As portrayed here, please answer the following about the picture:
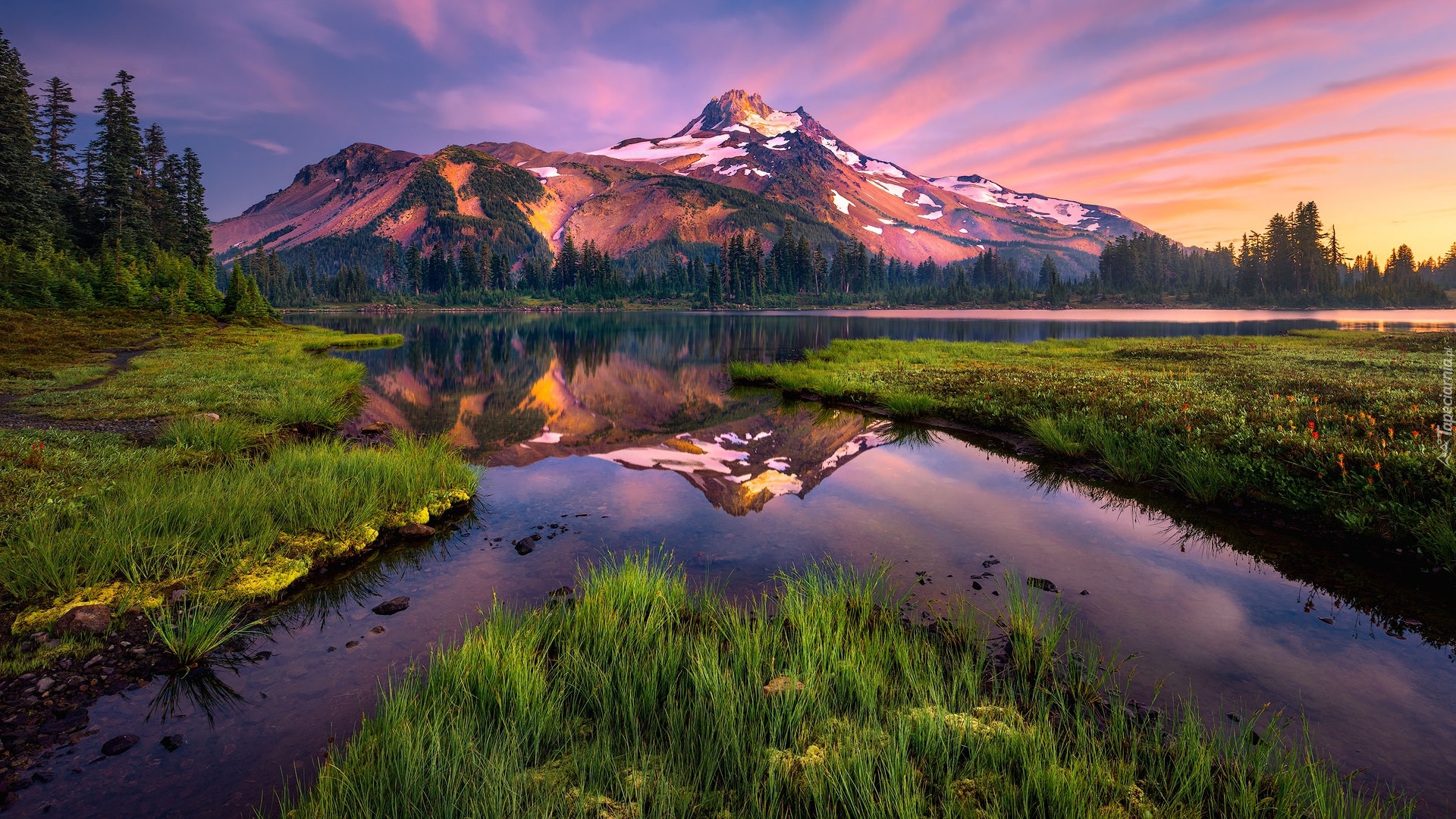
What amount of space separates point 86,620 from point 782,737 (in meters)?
8.45

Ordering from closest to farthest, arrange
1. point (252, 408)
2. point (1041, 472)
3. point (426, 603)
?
1. point (426, 603)
2. point (1041, 472)
3. point (252, 408)

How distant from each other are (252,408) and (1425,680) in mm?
25240

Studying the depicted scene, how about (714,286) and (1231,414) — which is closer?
(1231,414)

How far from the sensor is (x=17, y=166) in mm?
56906

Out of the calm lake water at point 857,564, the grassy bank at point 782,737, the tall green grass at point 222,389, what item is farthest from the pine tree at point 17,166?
the grassy bank at point 782,737

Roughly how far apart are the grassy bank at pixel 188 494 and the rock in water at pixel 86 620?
14 cm

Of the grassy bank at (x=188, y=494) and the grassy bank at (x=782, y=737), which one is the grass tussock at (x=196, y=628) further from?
the grassy bank at (x=782, y=737)

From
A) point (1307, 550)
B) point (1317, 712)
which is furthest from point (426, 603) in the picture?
point (1307, 550)

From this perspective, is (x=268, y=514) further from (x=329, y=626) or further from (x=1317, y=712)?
(x=1317, y=712)

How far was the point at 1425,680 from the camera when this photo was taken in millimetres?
6941

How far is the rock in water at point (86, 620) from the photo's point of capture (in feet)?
23.1

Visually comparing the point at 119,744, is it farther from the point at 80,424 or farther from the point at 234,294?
the point at 234,294

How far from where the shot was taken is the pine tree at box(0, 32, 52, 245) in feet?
182

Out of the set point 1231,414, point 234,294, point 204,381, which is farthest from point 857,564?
point 234,294
